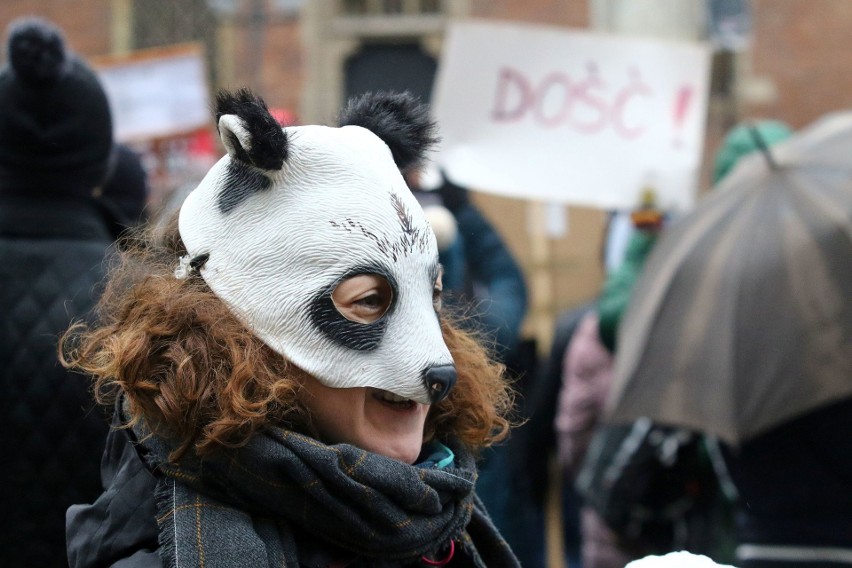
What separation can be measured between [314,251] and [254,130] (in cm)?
19

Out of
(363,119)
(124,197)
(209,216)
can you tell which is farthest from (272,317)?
(124,197)

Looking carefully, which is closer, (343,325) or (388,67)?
(343,325)

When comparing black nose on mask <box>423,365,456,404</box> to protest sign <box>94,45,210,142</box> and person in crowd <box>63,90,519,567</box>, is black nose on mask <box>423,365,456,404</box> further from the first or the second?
protest sign <box>94,45,210,142</box>

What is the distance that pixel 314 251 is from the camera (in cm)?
168

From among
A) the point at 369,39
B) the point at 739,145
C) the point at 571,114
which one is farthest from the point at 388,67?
the point at 739,145

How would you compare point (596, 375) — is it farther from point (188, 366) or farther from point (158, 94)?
point (158, 94)

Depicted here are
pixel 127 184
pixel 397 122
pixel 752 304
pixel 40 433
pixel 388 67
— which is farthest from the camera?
pixel 388 67

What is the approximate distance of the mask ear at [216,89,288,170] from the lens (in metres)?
1.68

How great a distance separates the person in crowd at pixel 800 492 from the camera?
318 cm

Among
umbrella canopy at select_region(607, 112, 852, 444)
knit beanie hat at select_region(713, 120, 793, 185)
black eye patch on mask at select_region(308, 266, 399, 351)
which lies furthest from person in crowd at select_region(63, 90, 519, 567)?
knit beanie hat at select_region(713, 120, 793, 185)

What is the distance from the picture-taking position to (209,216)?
5.71 feet

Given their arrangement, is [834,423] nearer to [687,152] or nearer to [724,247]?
[724,247]

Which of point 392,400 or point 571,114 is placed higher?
point 392,400

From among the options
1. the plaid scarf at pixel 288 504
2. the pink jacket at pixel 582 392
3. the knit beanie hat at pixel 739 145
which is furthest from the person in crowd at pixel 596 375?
the plaid scarf at pixel 288 504
